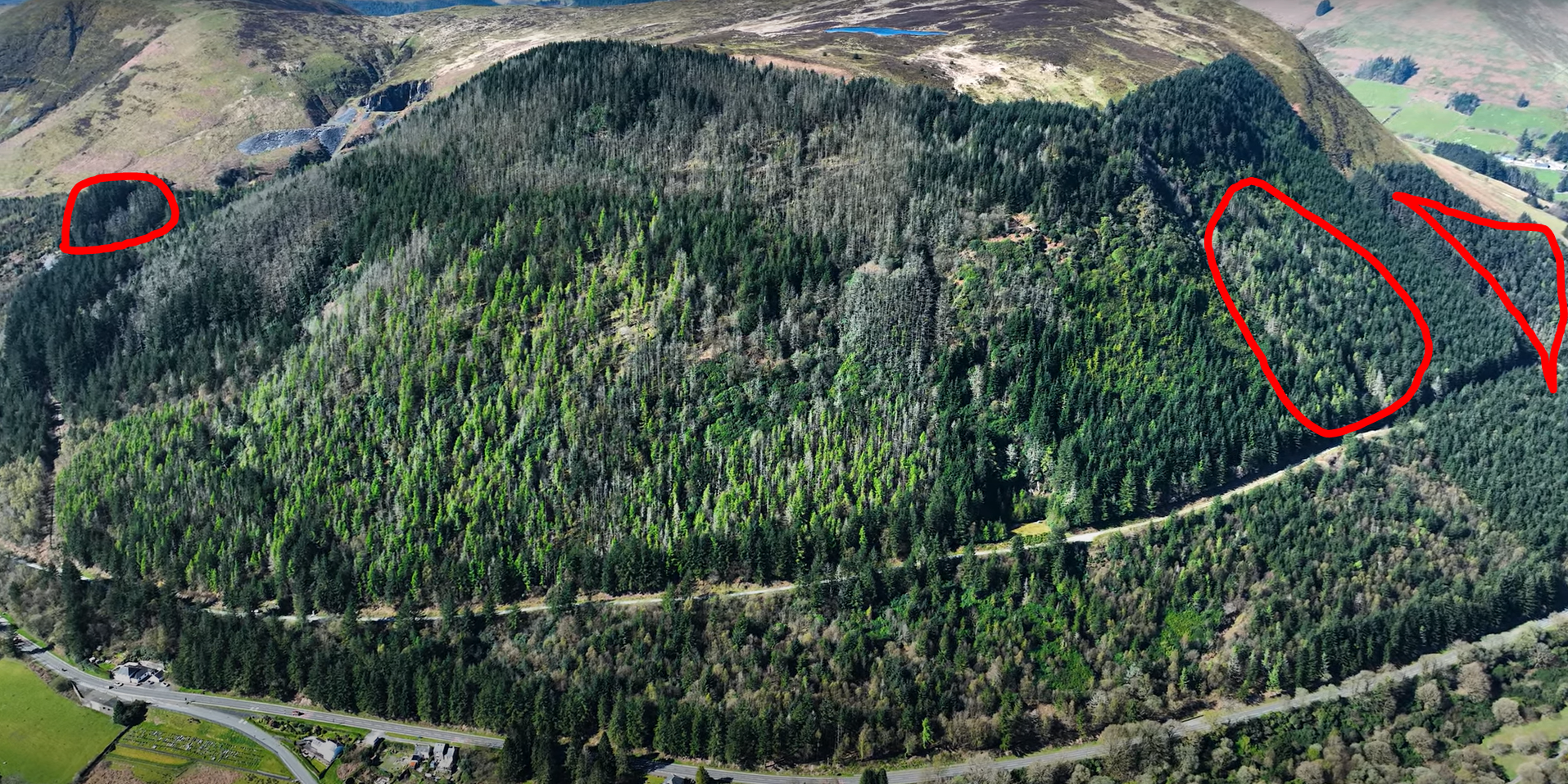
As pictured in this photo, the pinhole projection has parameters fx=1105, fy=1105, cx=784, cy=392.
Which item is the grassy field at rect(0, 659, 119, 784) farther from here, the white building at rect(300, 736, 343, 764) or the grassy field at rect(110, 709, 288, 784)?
the white building at rect(300, 736, 343, 764)

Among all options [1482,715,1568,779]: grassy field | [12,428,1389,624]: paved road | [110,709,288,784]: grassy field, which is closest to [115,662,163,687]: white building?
[110,709,288,784]: grassy field

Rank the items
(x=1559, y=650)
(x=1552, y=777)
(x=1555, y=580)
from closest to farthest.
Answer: (x=1552, y=777)
(x=1559, y=650)
(x=1555, y=580)

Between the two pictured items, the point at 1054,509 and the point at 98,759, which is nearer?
the point at 98,759

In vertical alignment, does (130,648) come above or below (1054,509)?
below

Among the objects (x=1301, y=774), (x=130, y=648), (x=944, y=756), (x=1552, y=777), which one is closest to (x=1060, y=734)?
(x=944, y=756)

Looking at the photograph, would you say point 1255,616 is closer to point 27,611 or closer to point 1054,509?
point 1054,509

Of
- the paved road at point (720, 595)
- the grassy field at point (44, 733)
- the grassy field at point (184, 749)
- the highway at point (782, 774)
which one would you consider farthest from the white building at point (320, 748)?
the grassy field at point (44, 733)

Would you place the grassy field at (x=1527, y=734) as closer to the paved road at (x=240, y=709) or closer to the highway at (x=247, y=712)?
the highway at (x=247, y=712)
